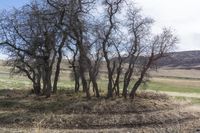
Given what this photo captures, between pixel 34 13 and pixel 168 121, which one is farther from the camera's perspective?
pixel 34 13

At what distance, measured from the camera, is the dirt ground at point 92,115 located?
2500 centimetres

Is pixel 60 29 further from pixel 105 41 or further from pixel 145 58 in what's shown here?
pixel 145 58

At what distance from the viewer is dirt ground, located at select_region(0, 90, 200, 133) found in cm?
2500

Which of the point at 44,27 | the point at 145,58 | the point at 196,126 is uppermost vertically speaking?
the point at 44,27

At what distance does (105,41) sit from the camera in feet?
112

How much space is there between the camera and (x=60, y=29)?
33.6 m

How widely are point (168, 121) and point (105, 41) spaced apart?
845 cm

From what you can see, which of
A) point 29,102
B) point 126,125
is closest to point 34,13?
point 29,102

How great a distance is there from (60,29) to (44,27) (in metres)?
2.09

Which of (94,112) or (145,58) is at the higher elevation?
(145,58)

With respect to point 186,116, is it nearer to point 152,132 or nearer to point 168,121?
point 168,121

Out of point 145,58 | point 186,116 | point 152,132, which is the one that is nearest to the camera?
point 152,132

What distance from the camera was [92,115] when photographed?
27453mm

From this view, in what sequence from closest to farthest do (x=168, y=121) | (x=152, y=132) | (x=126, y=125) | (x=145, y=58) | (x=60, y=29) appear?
(x=152, y=132) → (x=126, y=125) → (x=168, y=121) → (x=60, y=29) → (x=145, y=58)
